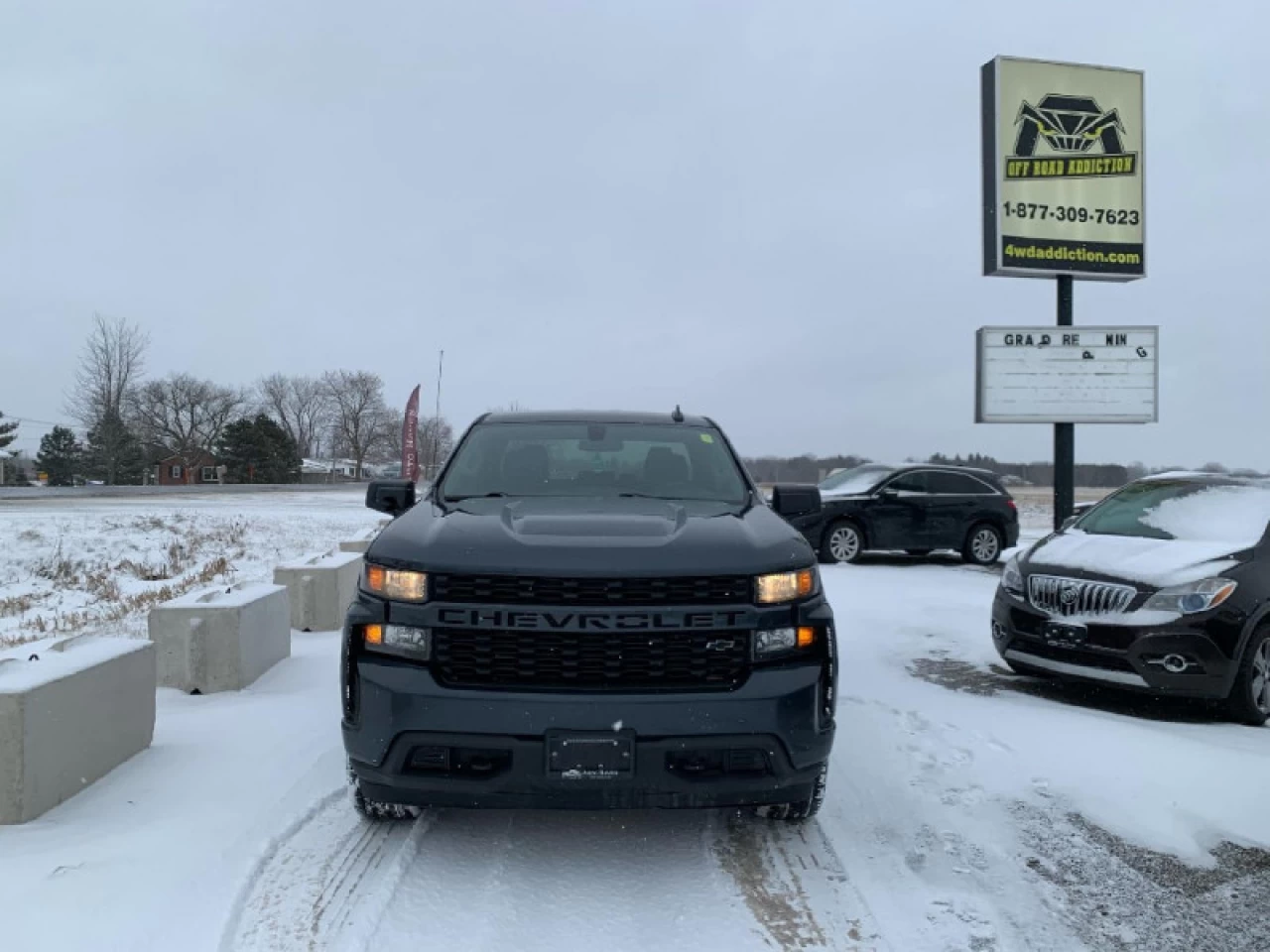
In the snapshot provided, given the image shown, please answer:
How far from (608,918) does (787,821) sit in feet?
3.32

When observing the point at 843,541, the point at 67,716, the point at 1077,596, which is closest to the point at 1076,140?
the point at 843,541

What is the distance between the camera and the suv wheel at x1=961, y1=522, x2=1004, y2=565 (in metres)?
14.1

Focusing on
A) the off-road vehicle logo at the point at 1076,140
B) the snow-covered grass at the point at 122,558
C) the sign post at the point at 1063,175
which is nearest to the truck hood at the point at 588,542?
the snow-covered grass at the point at 122,558

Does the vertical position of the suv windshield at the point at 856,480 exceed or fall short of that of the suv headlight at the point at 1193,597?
it exceeds it

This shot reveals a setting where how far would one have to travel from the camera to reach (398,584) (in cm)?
321

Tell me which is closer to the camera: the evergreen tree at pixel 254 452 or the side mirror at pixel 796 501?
the side mirror at pixel 796 501

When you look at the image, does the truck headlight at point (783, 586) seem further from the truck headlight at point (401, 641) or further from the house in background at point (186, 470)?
the house in background at point (186, 470)

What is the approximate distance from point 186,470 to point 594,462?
86.3 meters

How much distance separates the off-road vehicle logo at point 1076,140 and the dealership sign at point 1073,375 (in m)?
2.65

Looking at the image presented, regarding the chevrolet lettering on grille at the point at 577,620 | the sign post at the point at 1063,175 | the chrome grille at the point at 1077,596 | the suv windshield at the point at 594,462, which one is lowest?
the chrome grille at the point at 1077,596

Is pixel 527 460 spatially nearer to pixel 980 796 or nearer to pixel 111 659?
pixel 111 659

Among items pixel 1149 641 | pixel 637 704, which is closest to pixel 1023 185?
pixel 1149 641

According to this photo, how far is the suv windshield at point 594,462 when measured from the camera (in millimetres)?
4348

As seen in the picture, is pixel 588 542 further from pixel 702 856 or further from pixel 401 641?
pixel 702 856
